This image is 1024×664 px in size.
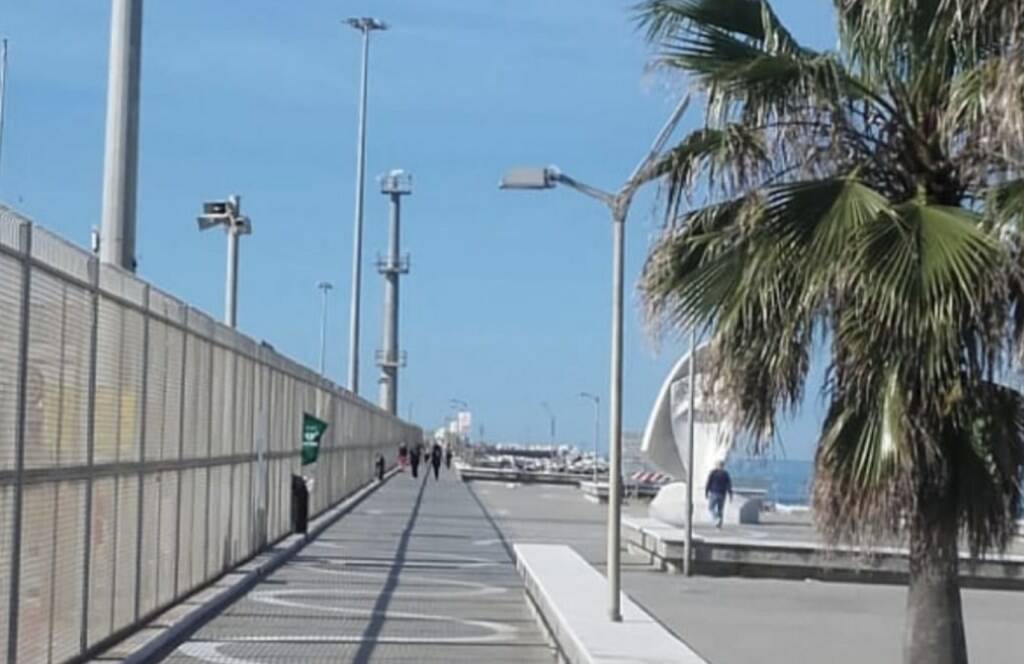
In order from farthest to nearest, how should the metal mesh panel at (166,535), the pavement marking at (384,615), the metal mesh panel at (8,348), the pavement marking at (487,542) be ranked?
1. the pavement marking at (487,542)
2. the pavement marking at (384,615)
3. the metal mesh panel at (166,535)
4. the metal mesh panel at (8,348)

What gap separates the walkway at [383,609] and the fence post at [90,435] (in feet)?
6.29

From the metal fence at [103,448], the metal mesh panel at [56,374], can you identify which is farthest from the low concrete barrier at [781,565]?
the metal mesh panel at [56,374]

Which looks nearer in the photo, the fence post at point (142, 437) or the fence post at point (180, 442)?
the fence post at point (142, 437)

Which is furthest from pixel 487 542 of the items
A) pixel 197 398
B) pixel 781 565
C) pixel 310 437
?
pixel 197 398

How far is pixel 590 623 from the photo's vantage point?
17.5 metres

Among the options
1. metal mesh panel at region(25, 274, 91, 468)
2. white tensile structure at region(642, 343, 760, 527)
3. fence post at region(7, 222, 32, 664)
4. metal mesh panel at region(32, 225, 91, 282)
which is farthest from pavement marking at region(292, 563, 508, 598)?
white tensile structure at region(642, 343, 760, 527)

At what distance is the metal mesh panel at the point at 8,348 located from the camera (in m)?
11.7

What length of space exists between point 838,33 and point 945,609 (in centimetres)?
406

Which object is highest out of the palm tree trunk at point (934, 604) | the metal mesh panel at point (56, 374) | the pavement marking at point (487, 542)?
the metal mesh panel at point (56, 374)

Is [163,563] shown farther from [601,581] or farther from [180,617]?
[601,581]

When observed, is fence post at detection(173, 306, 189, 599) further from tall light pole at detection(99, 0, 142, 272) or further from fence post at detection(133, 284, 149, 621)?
fence post at detection(133, 284, 149, 621)

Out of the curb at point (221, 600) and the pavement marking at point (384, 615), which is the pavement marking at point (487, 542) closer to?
the curb at point (221, 600)

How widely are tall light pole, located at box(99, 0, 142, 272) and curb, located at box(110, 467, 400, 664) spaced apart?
3.43m

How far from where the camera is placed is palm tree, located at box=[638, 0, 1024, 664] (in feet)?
41.5
